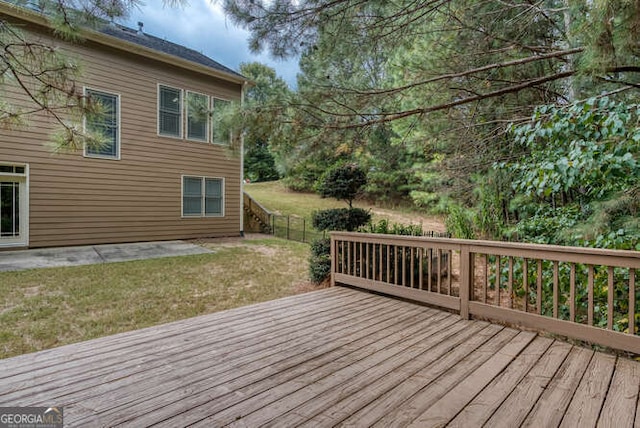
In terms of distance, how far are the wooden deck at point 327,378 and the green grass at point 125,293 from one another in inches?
41.1

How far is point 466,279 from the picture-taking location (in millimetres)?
3139

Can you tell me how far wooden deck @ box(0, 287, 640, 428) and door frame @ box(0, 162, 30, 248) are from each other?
6559 millimetres

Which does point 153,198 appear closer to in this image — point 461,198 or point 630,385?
point 461,198

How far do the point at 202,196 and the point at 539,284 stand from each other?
895cm

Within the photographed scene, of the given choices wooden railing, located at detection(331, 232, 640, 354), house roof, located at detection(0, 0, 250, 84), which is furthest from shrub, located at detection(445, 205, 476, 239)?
house roof, located at detection(0, 0, 250, 84)

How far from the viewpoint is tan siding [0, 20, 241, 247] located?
23.1 feet

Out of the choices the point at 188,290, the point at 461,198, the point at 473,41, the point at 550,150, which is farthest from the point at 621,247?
the point at 188,290

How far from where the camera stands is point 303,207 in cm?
1634

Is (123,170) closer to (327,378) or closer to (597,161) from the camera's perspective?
(327,378)

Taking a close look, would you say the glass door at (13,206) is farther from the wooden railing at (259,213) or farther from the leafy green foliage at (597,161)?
the leafy green foliage at (597,161)

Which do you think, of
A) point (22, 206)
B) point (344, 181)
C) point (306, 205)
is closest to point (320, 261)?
point (344, 181)

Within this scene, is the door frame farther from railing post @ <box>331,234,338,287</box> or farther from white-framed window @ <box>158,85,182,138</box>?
railing post @ <box>331,234,338,287</box>

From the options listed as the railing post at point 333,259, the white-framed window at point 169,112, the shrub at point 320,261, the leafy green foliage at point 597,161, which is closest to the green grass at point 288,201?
the white-framed window at point 169,112

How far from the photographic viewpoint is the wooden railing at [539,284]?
2.33 meters
